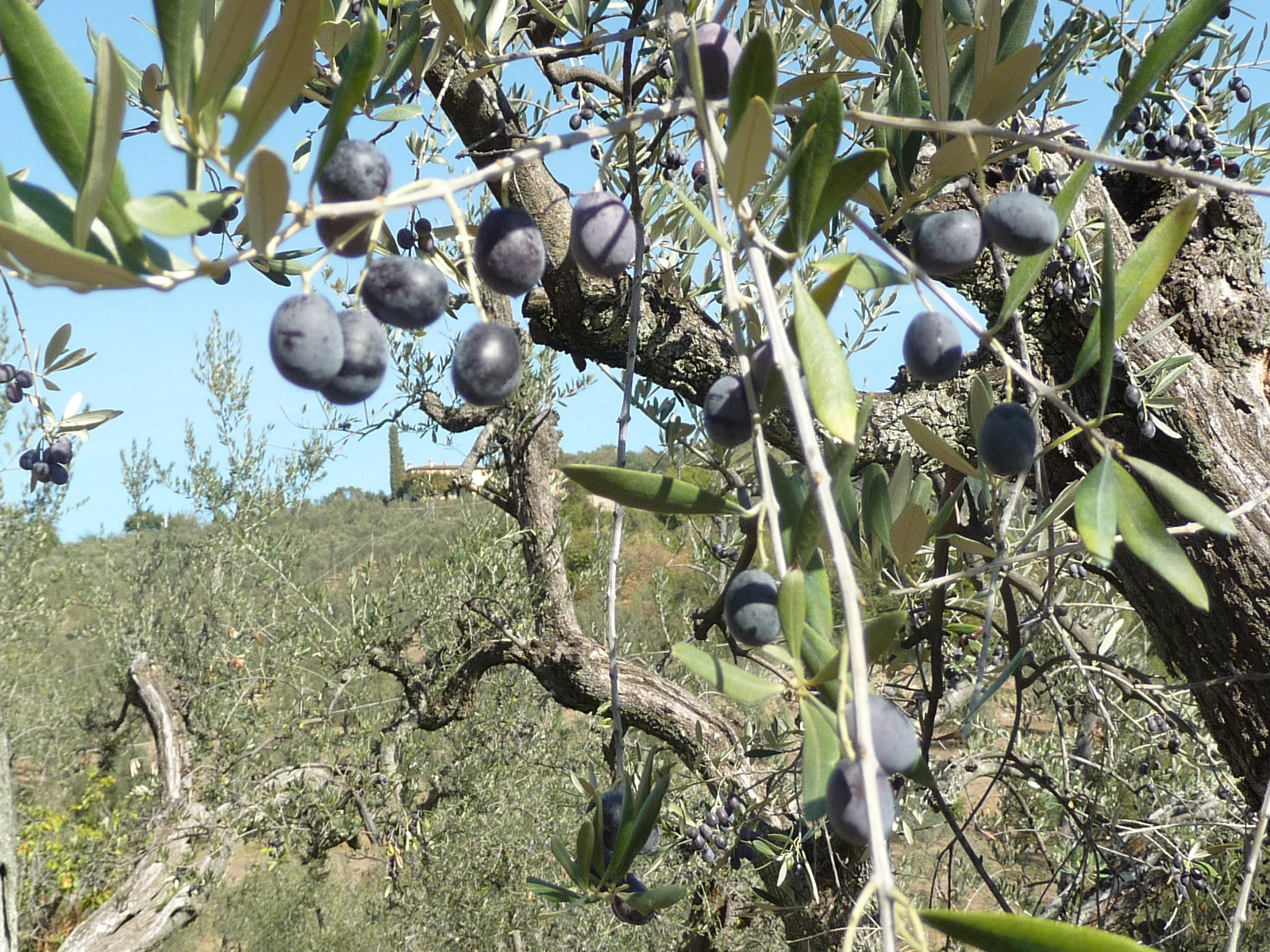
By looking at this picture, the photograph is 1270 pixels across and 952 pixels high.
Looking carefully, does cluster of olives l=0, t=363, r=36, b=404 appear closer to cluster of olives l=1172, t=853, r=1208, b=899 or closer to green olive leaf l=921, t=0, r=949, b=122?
green olive leaf l=921, t=0, r=949, b=122

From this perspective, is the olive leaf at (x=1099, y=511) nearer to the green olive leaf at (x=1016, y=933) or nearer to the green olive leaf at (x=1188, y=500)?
the green olive leaf at (x=1188, y=500)

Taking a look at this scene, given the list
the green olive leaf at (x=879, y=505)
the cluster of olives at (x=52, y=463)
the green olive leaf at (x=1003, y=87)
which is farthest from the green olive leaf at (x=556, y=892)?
the cluster of olives at (x=52, y=463)

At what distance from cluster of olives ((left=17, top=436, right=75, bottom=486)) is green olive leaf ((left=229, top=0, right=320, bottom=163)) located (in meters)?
1.95

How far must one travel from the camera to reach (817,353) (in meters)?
0.58

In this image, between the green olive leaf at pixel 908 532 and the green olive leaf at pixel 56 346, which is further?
the green olive leaf at pixel 56 346

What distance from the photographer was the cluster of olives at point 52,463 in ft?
7.07

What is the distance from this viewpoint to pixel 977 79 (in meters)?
0.95

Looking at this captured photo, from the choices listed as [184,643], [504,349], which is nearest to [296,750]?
[184,643]

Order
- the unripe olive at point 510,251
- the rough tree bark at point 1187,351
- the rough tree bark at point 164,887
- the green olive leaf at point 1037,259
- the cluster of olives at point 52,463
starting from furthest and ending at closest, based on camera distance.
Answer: the rough tree bark at point 164,887 → the cluster of olives at point 52,463 → the rough tree bark at point 1187,351 → the green olive leaf at point 1037,259 → the unripe olive at point 510,251

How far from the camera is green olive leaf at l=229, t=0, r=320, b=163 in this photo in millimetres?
544

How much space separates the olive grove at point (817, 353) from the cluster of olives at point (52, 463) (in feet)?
0.19

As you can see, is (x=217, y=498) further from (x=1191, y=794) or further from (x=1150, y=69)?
(x=1150, y=69)

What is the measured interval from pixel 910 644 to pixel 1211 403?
0.77 m

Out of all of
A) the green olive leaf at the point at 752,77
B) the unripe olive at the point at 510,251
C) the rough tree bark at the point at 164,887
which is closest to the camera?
the green olive leaf at the point at 752,77
